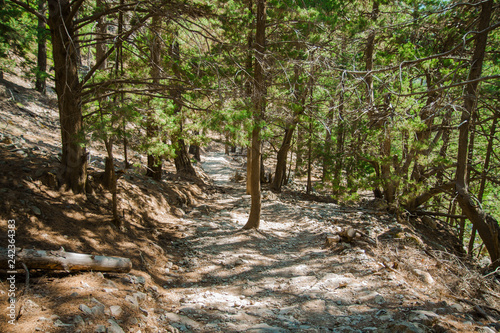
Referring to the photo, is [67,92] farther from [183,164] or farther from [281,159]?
[281,159]

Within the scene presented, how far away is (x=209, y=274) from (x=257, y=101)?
423cm

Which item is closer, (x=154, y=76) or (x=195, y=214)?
(x=154, y=76)

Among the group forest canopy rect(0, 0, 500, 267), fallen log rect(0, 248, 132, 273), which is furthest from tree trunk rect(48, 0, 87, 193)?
fallen log rect(0, 248, 132, 273)

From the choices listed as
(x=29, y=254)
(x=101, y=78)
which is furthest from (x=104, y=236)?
(x=101, y=78)

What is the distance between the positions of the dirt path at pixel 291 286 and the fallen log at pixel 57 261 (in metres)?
1.21

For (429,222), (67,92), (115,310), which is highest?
(67,92)

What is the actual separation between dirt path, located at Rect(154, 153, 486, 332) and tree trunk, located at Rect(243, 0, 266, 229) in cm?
75

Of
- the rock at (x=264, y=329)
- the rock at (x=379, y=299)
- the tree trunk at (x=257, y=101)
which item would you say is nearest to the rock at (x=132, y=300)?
the rock at (x=264, y=329)

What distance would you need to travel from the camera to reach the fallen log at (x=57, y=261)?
11.5 ft

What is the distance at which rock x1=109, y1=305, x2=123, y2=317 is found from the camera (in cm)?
346

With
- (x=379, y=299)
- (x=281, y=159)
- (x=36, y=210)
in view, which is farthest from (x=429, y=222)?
(x=36, y=210)

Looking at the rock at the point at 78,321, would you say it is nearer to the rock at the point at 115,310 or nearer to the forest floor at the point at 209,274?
the forest floor at the point at 209,274

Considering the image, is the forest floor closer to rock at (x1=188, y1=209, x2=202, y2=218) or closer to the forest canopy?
rock at (x1=188, y1=209, x2=202, y2=218)

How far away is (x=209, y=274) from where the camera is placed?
6059mm
